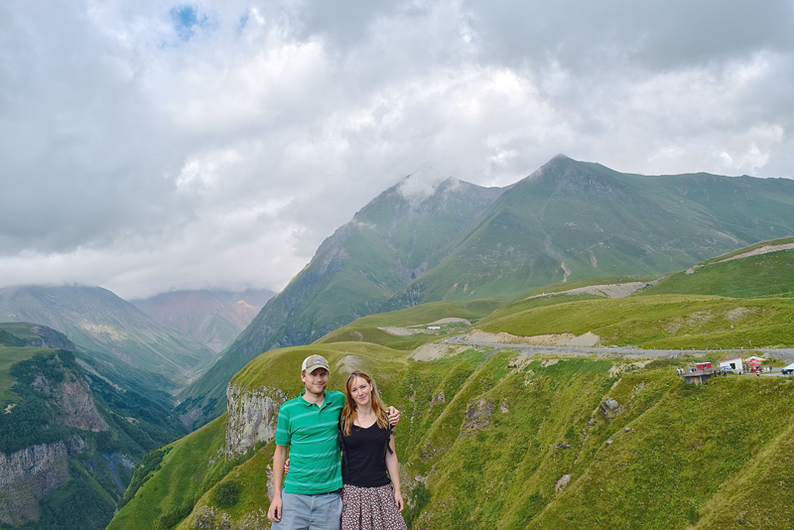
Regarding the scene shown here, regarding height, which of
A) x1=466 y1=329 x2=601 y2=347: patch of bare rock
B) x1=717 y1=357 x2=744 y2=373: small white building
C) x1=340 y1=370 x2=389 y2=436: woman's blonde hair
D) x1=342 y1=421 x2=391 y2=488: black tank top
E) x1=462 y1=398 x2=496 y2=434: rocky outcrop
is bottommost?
x1=462 y1=398 x2=496 y2=434: rocky outcrop

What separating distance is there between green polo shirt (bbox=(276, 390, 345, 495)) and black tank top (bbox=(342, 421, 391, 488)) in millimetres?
414

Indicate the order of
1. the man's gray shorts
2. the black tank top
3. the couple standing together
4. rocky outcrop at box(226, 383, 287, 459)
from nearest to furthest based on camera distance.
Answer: the man's gray shorts → the couple standing together → the black tank top → rocky outcrop at box(226, 383, 287, 459)

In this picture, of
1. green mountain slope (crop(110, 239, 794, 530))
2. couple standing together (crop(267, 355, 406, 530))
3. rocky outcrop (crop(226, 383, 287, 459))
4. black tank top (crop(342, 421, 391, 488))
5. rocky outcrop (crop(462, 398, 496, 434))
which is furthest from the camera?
rocky outcrop (crop(226, 383, 287, 459))

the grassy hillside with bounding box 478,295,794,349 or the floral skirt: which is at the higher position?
the floral skirt

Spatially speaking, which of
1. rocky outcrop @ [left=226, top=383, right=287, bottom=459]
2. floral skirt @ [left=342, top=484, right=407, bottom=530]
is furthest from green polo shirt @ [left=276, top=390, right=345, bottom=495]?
rocky outcrop @ [left=226, top=383, right=287, bottom=459]

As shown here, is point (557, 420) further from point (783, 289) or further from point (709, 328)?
point (783, 289)

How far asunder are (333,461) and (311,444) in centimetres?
74

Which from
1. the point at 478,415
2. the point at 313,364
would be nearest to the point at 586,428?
the point at 478,415

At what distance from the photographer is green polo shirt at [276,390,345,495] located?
35.0 ft

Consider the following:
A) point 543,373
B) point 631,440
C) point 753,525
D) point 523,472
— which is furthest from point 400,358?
point 753,525

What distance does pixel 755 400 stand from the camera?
2938 centimetres

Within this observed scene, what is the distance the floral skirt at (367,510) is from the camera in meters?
10.5

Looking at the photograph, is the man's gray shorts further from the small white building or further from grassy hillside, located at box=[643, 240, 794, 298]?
grassy hillside, located at box=[643, 240, 794, 298]

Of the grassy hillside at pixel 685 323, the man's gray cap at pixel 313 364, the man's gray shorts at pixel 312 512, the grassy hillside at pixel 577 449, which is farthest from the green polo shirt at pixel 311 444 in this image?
the grassy hillside at pixel 685 323
